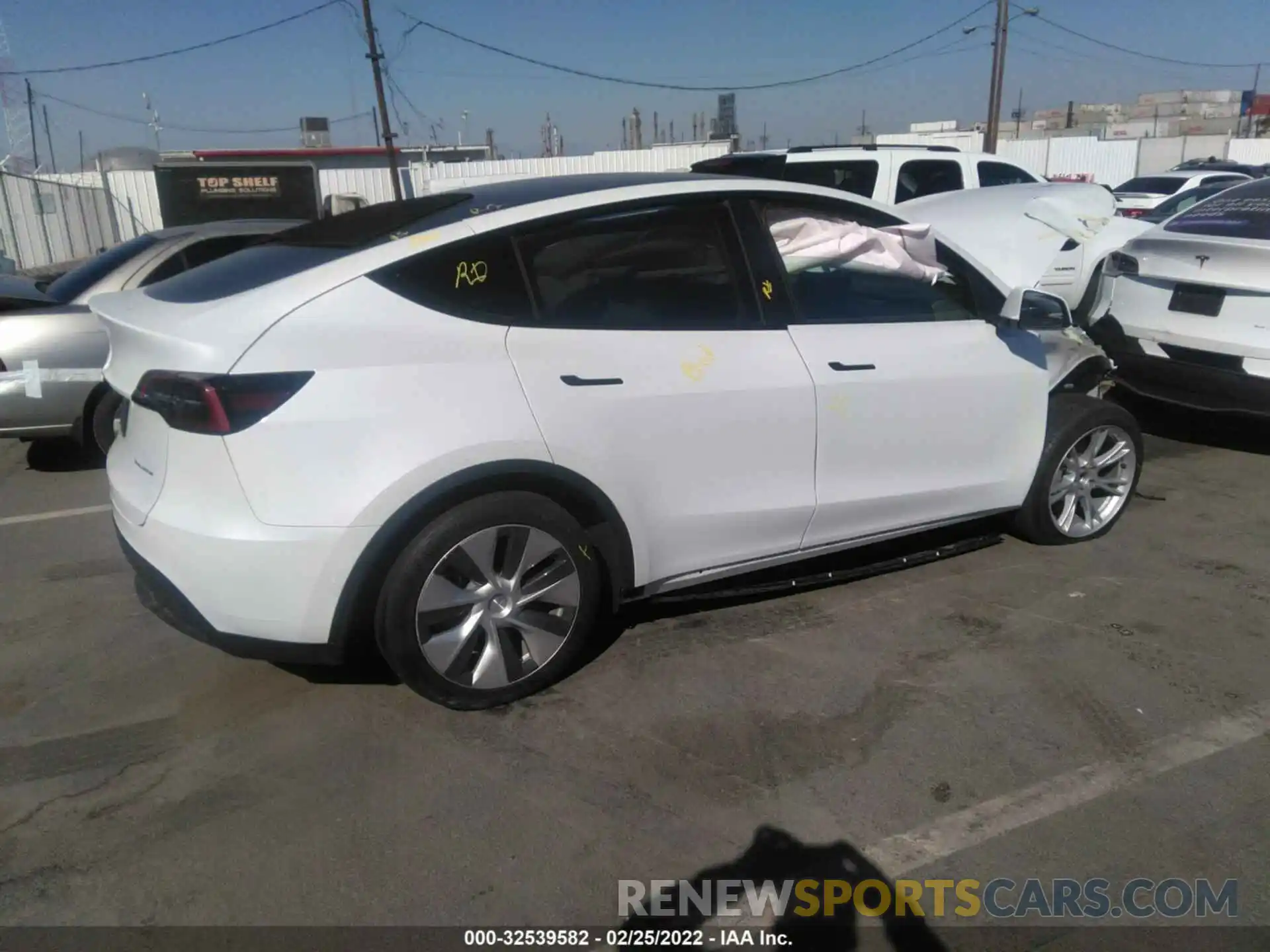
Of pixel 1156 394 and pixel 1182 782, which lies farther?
pixel 1156 394

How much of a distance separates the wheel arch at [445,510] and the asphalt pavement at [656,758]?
1.53 feet

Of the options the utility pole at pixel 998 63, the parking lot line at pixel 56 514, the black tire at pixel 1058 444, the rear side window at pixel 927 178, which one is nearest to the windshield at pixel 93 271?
the parking lot line at pixel 56 514

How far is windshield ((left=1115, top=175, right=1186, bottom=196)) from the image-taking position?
20.0 metres

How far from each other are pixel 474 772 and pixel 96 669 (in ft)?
5.50

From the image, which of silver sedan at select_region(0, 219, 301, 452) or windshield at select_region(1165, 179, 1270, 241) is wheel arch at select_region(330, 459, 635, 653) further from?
windshield at select_region(1165, 179, 1270, 241)

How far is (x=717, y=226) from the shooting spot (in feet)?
12.0

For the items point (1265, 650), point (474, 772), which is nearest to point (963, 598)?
point (1265, 650)

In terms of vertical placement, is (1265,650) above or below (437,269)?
below

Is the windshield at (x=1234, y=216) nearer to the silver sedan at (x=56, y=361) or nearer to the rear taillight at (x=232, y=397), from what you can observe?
the rear taillight at (x=232, y=397)

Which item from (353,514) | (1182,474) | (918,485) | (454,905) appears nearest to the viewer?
(454,905)

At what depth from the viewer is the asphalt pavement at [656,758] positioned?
263 cm

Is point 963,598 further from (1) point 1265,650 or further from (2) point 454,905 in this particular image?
(2) point 454,905

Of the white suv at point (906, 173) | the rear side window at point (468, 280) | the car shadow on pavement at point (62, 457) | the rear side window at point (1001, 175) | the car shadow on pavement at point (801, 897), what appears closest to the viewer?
the car shadow on pavement at point (801, 897)

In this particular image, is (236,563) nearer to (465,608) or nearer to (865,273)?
(465,608)
